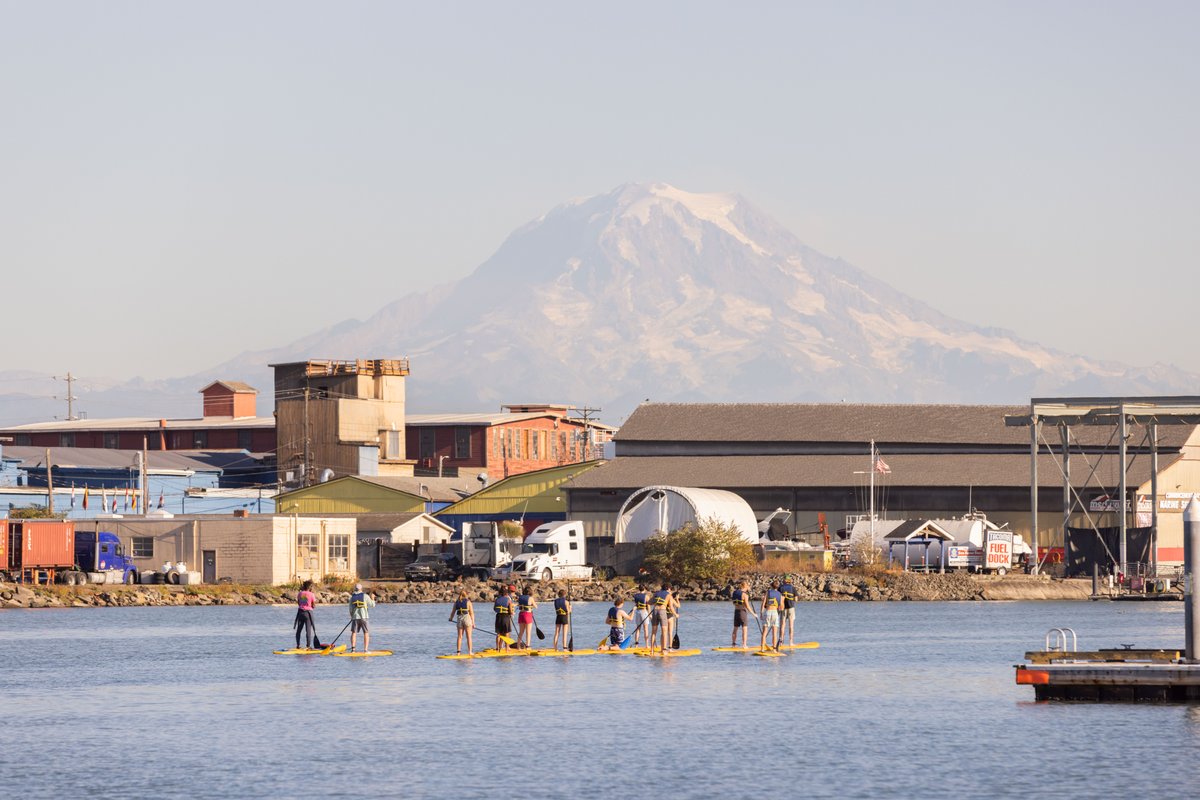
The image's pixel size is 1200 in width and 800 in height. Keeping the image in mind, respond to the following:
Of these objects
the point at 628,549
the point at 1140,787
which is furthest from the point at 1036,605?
the point at 1140,787

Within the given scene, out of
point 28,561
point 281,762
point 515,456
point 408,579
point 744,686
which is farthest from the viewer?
point 515,456

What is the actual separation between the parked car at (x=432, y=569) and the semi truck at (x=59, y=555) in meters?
15.5

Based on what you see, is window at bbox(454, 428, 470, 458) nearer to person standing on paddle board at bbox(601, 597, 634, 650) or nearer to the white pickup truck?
the white pickup truck

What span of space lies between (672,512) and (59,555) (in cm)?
3349

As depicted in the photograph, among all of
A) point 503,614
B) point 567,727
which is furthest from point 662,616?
point 567,727

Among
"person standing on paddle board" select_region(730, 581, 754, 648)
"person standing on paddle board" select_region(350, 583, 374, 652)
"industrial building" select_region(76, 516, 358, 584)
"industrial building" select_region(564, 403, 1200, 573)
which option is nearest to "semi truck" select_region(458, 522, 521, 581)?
"industrial building" select_region(76, 516, 358, 584)

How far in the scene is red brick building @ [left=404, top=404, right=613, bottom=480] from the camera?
15188 centimetres

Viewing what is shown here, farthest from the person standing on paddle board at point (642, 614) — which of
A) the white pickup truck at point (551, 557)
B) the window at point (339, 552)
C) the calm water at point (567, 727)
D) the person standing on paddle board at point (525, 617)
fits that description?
the window at point (339, 552)

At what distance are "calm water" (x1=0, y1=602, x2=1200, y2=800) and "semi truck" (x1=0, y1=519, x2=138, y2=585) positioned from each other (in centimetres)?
3055

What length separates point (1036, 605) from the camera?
9606 cm

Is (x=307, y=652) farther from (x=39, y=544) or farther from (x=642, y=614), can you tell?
(x=39, y=544)

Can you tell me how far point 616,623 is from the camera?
57219 millimetres

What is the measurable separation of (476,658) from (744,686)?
37.3ft

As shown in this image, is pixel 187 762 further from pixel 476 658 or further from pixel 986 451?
pixel 986 451
